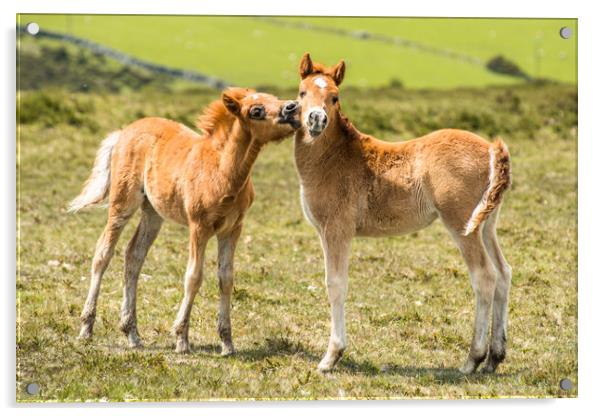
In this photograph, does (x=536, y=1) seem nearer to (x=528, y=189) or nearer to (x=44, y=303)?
(x=528, y=189)

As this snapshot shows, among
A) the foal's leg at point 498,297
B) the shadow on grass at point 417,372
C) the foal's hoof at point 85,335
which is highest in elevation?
the foal's leg at point 498,297

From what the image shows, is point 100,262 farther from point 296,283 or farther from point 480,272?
point 480,272

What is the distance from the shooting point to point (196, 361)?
7449mm

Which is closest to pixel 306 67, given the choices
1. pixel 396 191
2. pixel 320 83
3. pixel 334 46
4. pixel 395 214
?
pixel 320 83

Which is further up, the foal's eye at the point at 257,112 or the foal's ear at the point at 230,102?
the foal's ear at the point at 230,102

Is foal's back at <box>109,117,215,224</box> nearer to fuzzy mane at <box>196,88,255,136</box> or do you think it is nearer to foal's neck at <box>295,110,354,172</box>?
fuzzy mane at <box>196,88,255,136</box>

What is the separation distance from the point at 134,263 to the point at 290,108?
2062mm

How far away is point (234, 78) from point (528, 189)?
156 inches

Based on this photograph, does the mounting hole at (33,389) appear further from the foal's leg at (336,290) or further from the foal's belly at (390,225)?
the foal's belly at (390,225)

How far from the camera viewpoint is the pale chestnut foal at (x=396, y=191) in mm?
7016

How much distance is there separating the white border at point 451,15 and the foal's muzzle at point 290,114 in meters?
1.67

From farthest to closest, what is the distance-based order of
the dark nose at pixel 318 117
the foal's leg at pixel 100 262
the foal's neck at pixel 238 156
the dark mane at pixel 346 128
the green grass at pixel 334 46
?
the green grass at pixel 334 46 < the foal's leg at pixel 100 262 < the dark mane at pixel 346 128 < the foal's neck at pixel 238 156 < the dark nose at pixel 318 117

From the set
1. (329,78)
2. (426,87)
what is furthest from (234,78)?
(329,78)

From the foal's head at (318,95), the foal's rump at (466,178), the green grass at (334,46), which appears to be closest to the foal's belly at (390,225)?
the foal's rump at (466,178)
